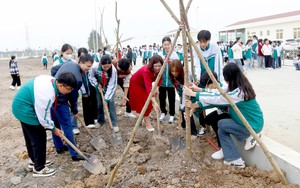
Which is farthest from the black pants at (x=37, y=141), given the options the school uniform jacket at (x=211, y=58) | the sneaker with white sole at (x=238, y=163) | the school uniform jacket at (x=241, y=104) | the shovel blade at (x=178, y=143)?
the school uniform jacket at (x=211, y=58)

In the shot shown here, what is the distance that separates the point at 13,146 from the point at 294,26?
94.1ft

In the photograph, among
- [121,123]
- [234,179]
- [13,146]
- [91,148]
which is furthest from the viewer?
[121,123]

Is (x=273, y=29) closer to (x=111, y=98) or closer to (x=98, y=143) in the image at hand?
(x=111, y=98)

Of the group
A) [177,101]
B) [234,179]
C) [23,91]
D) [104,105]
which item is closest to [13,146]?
[104,105]

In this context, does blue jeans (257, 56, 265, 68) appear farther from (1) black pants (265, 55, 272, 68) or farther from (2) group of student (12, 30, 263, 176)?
(2) group of student (12, 30, 263, 176)

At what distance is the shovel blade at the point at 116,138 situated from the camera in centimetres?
416

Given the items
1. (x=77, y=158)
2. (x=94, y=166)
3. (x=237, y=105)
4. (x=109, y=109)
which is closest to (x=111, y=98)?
(x=109, y=109)

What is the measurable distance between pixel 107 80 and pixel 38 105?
1.72 meters

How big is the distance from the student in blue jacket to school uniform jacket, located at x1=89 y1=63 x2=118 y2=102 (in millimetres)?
1727

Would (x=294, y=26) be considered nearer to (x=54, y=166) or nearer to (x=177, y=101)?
(x=177, y=101)

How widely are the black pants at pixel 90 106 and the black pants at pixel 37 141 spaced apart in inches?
58.2

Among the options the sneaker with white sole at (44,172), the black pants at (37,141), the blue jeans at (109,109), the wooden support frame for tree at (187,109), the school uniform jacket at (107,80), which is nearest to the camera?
the wooden support frame for tree at (187,109)

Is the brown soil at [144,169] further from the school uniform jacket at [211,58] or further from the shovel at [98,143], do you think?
the school uniform jacket at [211,58]

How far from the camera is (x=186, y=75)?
9.79 ft
